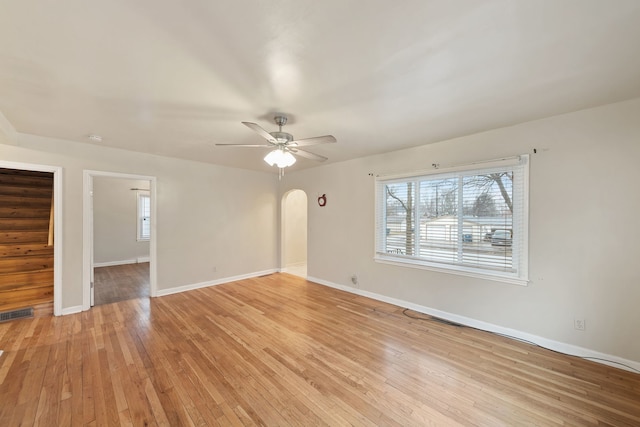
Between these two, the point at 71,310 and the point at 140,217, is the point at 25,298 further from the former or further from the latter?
the point at 140,217

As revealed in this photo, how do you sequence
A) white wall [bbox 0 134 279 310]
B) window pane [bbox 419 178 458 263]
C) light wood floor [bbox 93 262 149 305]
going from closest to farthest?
window pane [bbox 419 178 458 263] < white wall [bbox 0 134 279 310] < light wood floor [bbox 93 262 149 305]

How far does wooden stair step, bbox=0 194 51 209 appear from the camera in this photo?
3.90 metres

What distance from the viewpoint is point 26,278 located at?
379 centimetres

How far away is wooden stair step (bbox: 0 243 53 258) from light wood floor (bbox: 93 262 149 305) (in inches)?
42.2

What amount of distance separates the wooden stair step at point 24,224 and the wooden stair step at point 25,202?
0.22m

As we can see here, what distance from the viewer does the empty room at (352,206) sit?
152cm

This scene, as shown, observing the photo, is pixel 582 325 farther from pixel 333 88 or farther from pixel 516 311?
pixel 333 88

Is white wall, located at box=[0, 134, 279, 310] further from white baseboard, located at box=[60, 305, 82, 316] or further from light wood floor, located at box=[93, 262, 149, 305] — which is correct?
light wood floor, located at box=[93, 262, 149, 305]

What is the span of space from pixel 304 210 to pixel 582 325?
235 inches

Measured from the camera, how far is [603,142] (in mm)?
2451

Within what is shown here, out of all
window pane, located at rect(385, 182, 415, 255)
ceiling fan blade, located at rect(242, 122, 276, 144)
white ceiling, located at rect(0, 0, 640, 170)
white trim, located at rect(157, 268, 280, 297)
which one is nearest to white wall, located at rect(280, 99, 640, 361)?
white ceiling, located at rect(0, 0, 640, 170)

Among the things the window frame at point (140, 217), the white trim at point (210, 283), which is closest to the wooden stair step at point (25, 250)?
the white trim at point (210, 283)

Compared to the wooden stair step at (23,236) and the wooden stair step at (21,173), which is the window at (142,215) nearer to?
the wooden stair step at (21,173)

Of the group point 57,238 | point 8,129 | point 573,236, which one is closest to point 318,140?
point 573,236
